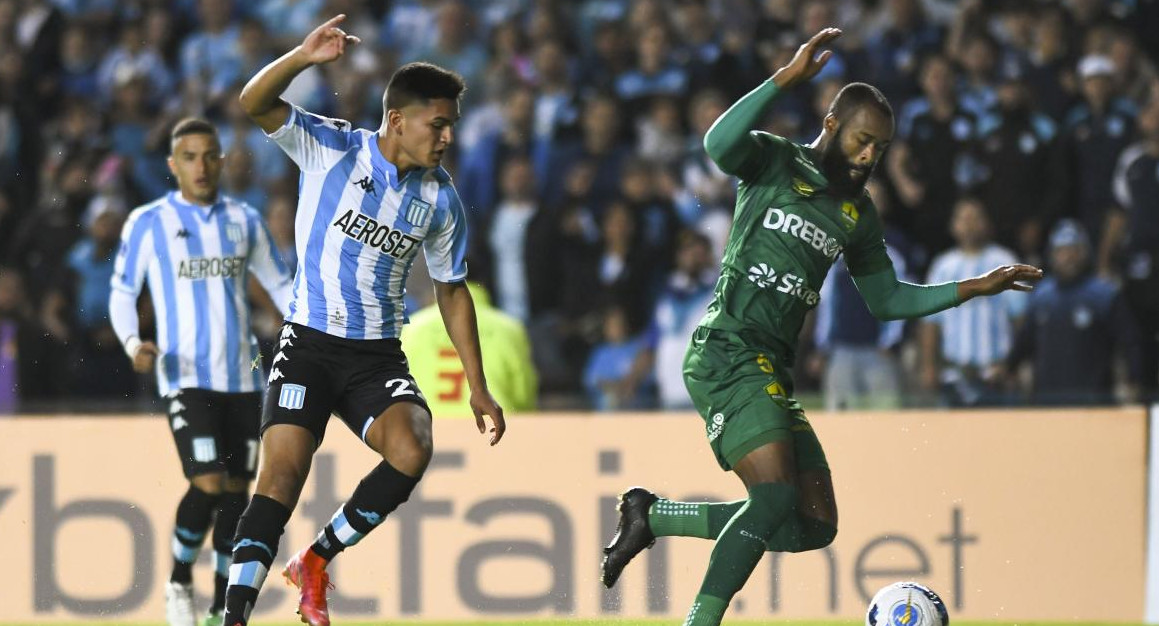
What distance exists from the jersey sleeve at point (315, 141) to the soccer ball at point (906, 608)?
2.87 meters

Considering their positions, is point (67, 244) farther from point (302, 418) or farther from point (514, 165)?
point (302, 418)

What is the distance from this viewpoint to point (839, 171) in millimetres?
7227

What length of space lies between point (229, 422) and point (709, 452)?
108 inches

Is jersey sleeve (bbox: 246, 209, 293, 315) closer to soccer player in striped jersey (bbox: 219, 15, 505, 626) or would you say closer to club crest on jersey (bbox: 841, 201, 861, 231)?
soccer player in striped jersey (bbox: 219, 15, 505, 626)

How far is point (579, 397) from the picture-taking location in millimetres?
12305

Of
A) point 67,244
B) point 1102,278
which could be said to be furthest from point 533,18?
point 1102,278

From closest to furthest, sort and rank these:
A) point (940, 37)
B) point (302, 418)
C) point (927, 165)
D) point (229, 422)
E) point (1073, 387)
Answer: point (302, 418) < point (229, 422) < point (1073, 387) < point (927, 165) < point (940, 37)

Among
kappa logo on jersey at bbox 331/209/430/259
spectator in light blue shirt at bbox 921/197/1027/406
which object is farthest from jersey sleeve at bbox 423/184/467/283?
spectator in light blue shirt at bbox 921/197/1027/406

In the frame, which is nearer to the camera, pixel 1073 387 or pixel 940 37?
pixel 1073 387

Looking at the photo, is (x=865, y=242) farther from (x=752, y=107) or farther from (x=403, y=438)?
(x=403, y=438)

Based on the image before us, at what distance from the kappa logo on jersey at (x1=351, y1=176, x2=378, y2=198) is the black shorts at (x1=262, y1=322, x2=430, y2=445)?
0.59 meters

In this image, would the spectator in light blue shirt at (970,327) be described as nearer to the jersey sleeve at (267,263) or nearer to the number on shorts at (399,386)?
the jersey sleeve at (267,263)

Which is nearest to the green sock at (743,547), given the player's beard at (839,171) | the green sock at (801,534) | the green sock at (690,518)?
the green sock at (801,534)

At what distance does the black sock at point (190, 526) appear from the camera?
28.6ft
